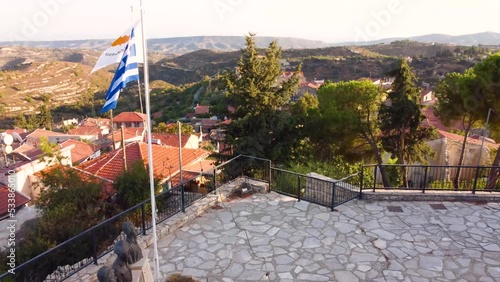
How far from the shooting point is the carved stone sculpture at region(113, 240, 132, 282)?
3779 millimetres

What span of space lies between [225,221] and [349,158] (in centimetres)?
1115

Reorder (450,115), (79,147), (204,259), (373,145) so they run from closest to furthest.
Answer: (204,259), (450,115), (373,145), (79,147)

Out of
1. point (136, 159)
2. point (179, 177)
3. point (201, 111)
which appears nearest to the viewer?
point (136, 159)

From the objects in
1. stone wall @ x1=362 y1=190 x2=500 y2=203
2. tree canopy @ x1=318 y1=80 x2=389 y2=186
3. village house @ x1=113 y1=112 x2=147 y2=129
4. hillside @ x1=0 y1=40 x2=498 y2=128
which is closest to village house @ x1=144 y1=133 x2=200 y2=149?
tree canopy @ x1=318 y1=80 x2=389 y2=186

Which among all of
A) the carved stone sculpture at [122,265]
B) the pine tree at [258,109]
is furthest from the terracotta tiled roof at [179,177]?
the carved stone sculpture at [122,265]

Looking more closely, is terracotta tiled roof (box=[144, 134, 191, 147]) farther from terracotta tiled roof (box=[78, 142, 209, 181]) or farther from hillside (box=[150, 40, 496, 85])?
terracotta tiled roof (box=[78, 142, 209, 181])

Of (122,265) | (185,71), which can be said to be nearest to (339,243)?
(122,265)

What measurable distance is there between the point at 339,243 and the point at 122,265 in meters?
3.92

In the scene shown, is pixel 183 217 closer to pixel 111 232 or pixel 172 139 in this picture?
pixel 111 232

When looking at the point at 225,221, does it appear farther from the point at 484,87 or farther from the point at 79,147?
the point at 79,147

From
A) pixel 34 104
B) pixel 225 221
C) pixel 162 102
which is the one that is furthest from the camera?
pixel 34 104

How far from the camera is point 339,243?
626cm

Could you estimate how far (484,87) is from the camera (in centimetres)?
1251

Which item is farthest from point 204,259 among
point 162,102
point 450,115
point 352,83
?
point 162,102
